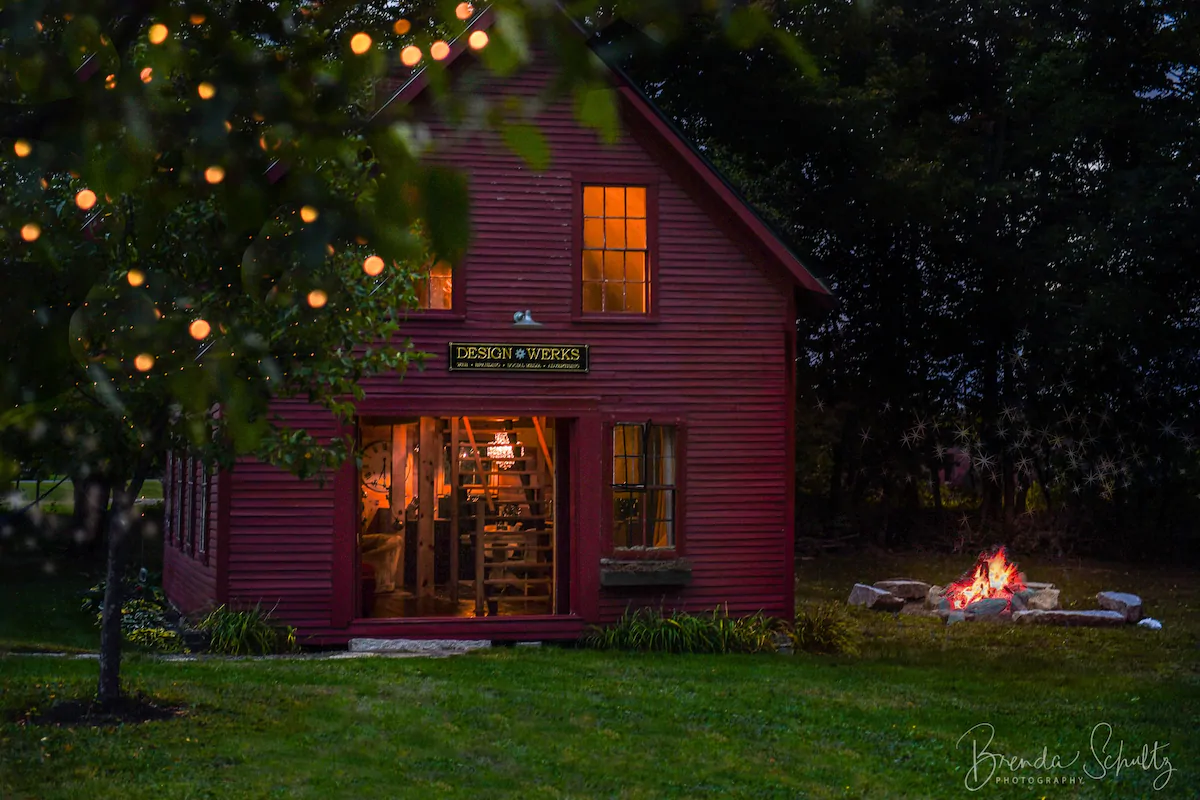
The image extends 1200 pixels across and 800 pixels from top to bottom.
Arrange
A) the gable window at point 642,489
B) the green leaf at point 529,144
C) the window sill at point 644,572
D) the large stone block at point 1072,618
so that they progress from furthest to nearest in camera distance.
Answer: the large stone block at point 1072,618 → the gable window at point 642,489 → the window sill at point 644,572 → the green leaf at point 529,144

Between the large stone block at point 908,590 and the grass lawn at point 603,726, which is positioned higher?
the large stone block at point 908,590

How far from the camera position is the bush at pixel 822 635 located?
16.6m

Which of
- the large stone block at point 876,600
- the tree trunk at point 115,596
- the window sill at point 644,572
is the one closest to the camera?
the tree trunk at point 115,596

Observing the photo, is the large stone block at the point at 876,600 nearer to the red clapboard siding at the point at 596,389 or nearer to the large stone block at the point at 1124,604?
the large stone block at the point at 1124,604

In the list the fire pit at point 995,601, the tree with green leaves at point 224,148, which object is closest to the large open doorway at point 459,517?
the fire pit at point 995,601

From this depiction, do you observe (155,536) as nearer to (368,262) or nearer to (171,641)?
(171,641)

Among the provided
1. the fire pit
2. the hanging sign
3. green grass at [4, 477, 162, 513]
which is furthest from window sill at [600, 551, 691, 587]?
green grass at [4, 477, 162, 513]

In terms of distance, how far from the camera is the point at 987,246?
3025cm

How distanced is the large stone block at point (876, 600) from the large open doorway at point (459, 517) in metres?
5.75

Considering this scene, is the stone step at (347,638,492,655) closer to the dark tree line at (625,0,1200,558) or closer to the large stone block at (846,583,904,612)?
the large stone block at (846,583,904,612)

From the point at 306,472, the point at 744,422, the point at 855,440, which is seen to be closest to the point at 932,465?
→ the point at 855,440

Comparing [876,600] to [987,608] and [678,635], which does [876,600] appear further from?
[678,635]

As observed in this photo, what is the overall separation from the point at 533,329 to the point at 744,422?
2711 millimetres

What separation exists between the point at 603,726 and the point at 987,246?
2164cm
